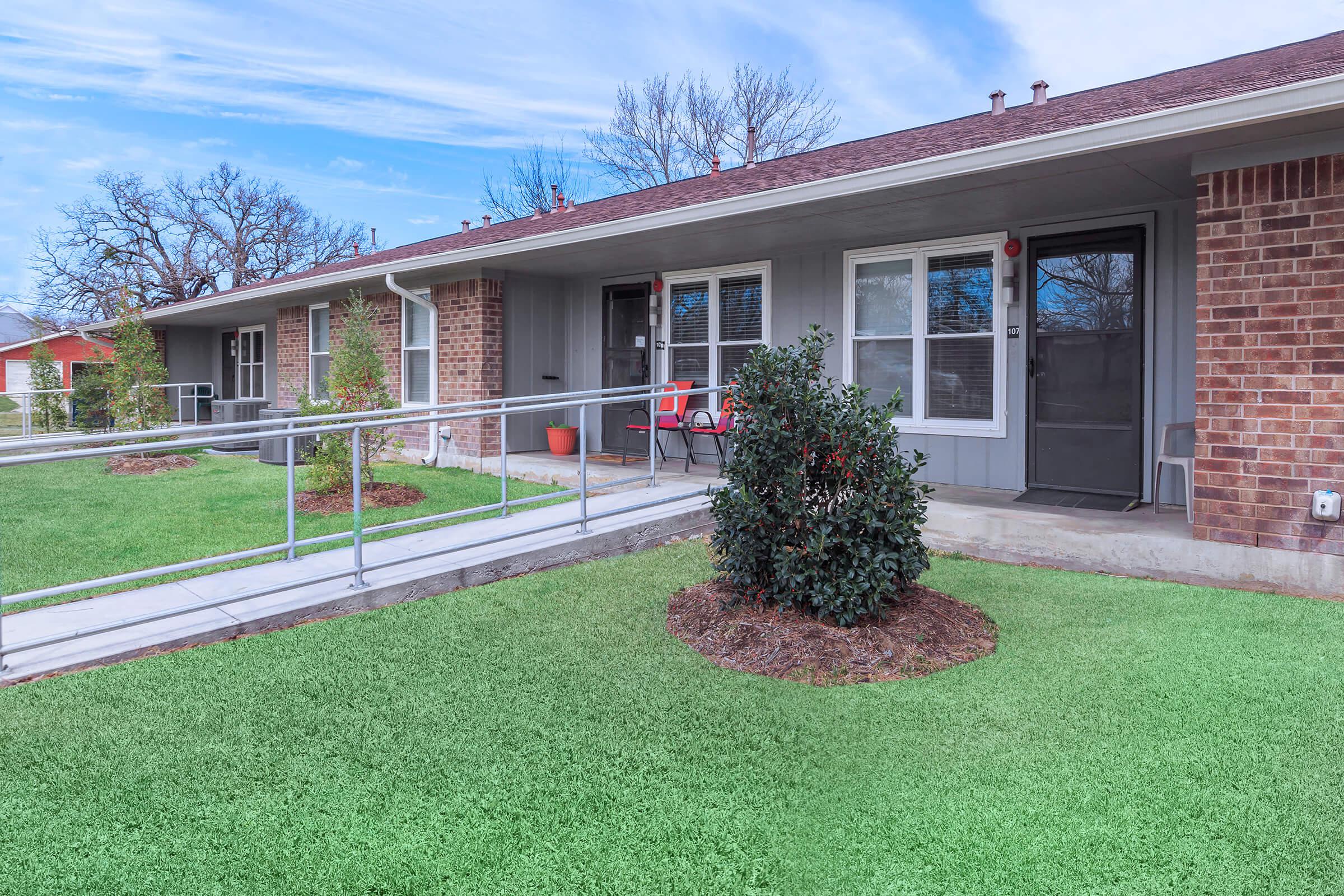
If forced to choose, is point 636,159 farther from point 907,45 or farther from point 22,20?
point 22,20

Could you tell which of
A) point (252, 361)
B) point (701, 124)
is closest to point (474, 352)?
point (252, 361)

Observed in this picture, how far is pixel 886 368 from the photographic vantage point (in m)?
7.36

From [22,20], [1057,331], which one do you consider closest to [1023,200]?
[1057,331]

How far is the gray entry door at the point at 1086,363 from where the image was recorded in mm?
6043

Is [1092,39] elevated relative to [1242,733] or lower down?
elevated

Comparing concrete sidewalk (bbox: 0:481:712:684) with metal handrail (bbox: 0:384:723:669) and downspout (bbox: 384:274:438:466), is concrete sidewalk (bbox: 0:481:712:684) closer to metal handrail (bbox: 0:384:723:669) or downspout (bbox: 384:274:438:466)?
metal handrail (bbox: 0:384:723:669)

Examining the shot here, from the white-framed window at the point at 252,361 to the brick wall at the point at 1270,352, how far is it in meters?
14.6

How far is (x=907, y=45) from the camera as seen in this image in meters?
24.9

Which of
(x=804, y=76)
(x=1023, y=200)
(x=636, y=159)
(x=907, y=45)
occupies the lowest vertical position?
(x=1023, y=200)

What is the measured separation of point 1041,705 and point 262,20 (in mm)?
24621

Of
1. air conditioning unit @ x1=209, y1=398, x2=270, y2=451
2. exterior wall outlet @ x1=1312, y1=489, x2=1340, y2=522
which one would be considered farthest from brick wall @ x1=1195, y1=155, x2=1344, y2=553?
air conditioning unit @ x1=209, y1=398, x2=270, y2=451

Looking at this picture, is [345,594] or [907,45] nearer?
[345,594]

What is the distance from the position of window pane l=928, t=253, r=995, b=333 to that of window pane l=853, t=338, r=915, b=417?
33 cm

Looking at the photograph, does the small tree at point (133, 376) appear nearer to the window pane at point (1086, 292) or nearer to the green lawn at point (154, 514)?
the green lawn at point (154, 514)
